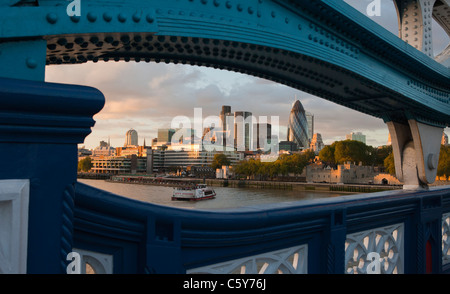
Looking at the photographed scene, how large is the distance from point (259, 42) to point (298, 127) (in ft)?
469

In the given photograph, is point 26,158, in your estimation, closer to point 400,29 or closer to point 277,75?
point 277,75

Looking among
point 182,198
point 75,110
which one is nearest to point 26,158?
point 75,110

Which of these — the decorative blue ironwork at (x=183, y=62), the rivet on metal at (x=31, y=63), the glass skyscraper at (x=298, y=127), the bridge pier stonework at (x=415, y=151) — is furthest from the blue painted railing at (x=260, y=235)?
the glass skyscraper at (x=298, y=127)

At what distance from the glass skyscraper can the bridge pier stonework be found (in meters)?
136

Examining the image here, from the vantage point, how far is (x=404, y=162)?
23.1 ft

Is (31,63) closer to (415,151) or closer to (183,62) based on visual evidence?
(183,62)

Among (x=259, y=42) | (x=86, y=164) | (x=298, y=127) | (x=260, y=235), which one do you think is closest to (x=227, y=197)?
(x=260, y=235)

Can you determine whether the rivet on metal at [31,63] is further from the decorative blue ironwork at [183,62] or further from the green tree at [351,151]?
the green tree at [351,151]

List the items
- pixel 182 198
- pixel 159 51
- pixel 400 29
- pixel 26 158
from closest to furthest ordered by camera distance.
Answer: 1. pixel 26 158
2. pixel 159 51
3. pixel 400 29
4. pixel 182 198

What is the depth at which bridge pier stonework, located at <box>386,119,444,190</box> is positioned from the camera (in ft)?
21.9

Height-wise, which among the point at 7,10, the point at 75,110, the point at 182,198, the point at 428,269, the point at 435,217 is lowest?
the point at 182,198

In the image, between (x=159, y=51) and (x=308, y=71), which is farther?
(x=308, y=71)

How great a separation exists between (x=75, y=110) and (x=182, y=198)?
41.8 metres

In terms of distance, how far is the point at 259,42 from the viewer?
9.88 feet
